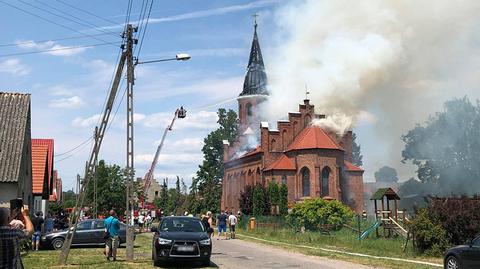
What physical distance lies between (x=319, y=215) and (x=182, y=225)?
20.5m

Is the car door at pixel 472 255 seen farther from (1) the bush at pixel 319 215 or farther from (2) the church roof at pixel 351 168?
(2) the church roof at pixel 351 168

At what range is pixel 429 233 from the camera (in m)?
18.9

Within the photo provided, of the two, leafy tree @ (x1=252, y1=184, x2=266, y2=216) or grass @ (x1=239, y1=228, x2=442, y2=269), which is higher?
leafy tree @ (x1=252, y1=184, x2=266, y2=216)

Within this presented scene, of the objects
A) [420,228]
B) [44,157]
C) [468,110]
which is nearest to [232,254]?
[420,228]

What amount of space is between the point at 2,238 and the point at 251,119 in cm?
7479

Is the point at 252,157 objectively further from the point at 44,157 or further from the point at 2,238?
the point at 2,238

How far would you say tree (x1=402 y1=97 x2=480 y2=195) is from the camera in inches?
2368

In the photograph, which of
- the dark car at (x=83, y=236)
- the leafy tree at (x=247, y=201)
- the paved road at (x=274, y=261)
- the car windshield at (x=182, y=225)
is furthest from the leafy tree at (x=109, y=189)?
the car windshield at (x=182, y=225)

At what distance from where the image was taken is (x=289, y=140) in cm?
6025

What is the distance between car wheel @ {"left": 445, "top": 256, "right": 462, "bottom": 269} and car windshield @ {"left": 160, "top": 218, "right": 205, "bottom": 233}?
7.32 metres

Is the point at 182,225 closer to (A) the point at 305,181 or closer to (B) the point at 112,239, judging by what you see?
(B) the point at 112,239

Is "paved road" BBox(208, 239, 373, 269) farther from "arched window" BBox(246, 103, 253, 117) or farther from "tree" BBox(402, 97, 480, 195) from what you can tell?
"arched window" BBox(246, 103, 253, 117)

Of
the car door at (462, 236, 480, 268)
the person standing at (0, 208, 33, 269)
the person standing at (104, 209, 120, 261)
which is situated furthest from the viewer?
the person standing at (104, 209, 120, 261)

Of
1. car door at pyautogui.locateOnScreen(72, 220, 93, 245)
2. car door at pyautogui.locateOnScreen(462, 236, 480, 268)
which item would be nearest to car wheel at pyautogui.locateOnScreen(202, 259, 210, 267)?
car door at pyautogui.locateOnScreen(462, 236, 480, 268)
